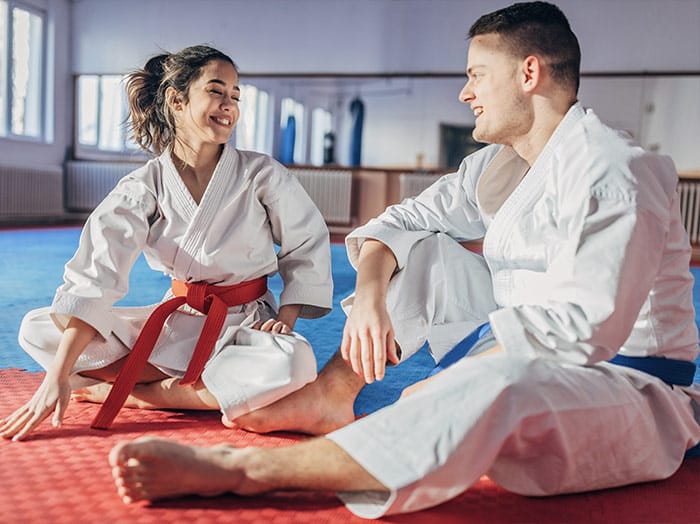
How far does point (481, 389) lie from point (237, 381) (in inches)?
27.8

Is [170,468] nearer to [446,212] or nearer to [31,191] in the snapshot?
[446,212]

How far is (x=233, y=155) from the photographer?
1.92m

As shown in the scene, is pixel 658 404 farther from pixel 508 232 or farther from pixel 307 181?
pixel 307 181

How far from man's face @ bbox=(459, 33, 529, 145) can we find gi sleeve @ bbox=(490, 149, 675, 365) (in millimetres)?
364

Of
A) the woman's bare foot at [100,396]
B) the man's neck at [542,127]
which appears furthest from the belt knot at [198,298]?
the man's neck at [542,127]

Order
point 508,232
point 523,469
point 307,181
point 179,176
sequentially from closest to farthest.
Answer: point 523,469
point 508,232
point 179,176
point 307,181

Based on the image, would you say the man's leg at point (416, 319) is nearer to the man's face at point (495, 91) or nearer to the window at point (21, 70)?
the man's face at point (495, 91)

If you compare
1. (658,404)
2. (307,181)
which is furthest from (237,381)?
(307,181)

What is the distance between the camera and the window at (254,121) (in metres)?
9.18

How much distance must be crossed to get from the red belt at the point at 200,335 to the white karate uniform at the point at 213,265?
0.03 meters

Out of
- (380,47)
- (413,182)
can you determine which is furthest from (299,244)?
(380,47)

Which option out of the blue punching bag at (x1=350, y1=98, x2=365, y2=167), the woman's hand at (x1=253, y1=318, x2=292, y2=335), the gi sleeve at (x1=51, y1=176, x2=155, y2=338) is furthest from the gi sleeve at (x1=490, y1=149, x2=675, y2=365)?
the blue punching bag at (x1=350, y1=98, x2=365, y2=167)

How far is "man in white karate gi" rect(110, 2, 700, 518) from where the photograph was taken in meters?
1.06

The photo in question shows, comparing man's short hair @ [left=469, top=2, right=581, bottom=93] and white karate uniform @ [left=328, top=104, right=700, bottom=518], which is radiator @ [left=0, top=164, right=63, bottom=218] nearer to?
man's short hair @ [left=469, top=2, right=581, bottom=93]
